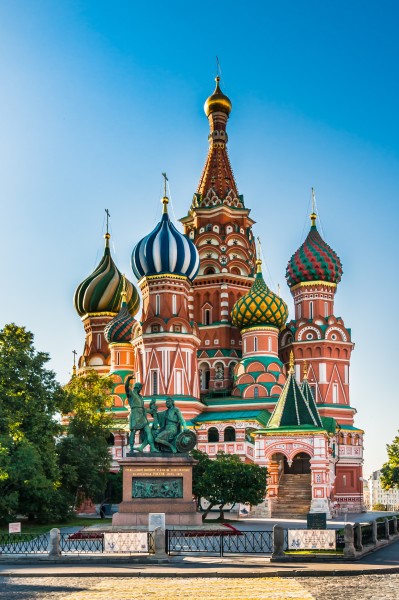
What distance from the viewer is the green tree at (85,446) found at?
143ft

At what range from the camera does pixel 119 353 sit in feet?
201

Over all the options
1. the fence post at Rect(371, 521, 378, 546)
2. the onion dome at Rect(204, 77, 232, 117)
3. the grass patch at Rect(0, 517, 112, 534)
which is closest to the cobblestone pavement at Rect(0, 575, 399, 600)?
the fence post at Rect(371, 521, 378, 546)

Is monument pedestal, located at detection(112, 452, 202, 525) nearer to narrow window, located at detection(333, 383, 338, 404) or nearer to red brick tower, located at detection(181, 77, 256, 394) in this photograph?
red brick tower, located at detection(181, 77, 256, 394)

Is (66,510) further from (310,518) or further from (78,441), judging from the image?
(310,518)

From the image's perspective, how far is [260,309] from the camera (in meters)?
57.7

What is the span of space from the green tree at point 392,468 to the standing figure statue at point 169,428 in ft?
95.6

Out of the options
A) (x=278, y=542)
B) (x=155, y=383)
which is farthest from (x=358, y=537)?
(x=155, y=383)

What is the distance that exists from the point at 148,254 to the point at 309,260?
12.2 metres

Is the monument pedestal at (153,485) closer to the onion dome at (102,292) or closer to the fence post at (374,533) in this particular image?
the fence post at (374,533)

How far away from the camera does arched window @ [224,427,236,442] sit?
54.4m

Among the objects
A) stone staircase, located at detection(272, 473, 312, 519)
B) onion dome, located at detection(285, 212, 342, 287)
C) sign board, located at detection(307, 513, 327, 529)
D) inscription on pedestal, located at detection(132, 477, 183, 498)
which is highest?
onion dome, located at detection(285, 212, 342, 287)

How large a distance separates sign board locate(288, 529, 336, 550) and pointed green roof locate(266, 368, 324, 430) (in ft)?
75.4

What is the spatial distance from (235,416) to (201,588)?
3694 cm

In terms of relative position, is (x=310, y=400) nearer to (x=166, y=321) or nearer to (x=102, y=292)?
(x=166, y=321)
